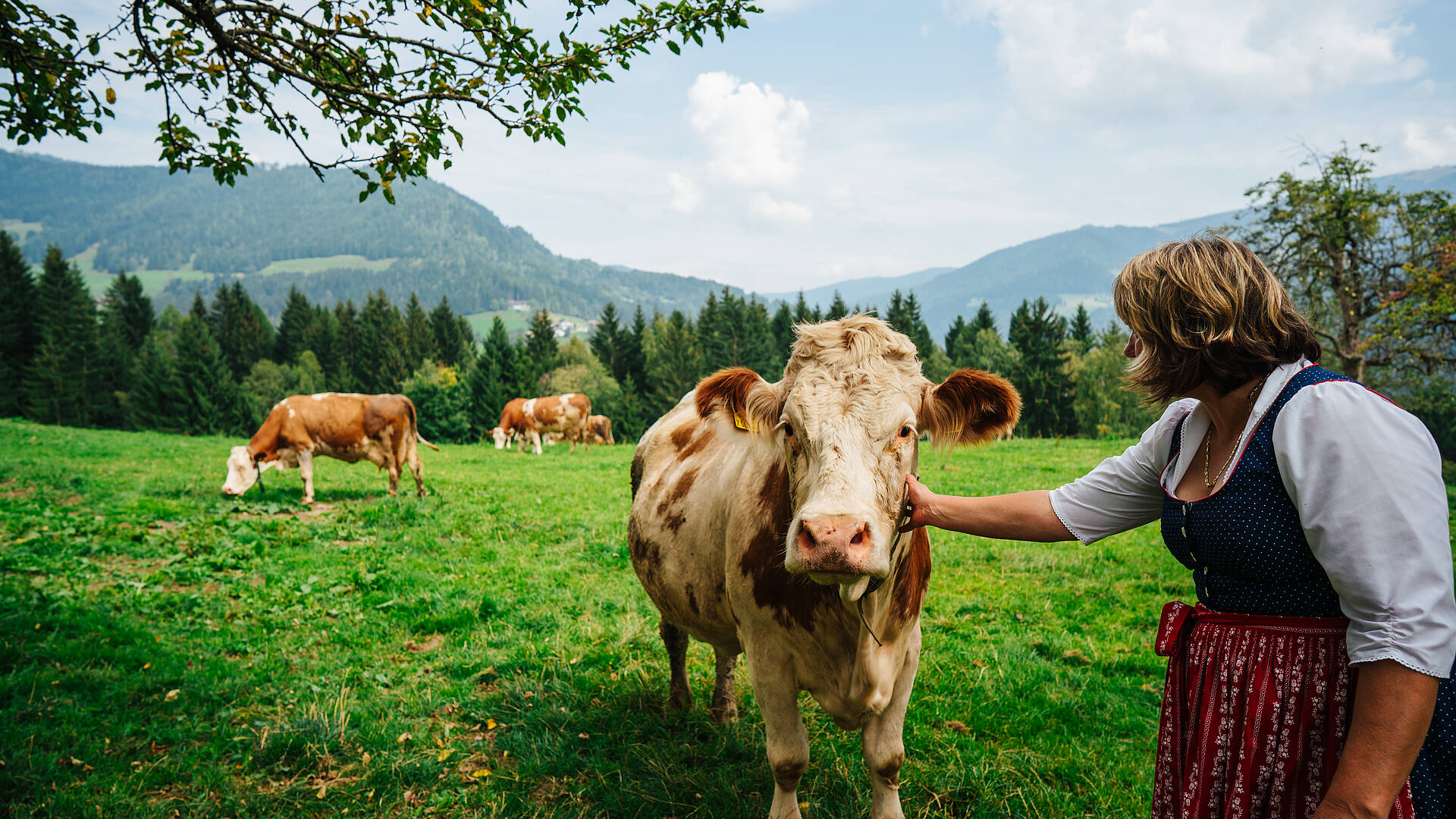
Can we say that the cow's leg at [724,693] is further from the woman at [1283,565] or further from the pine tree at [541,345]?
the pine tree at [541,345]

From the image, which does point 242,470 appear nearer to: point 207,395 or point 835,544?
point 835,544

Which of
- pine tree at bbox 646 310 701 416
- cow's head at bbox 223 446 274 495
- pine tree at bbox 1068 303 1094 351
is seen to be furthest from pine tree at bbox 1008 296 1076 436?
cow's head at bbox 223 446 274 495

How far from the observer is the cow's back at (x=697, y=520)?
3.48 metres

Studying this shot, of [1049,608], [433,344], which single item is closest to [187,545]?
[1049,608]

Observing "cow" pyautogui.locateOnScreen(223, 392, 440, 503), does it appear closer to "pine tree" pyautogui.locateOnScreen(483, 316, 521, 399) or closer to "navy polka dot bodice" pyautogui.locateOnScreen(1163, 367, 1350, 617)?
"navy polka dot bodice" pyautogui.locateOnScreen(1163, 367, 1350, 617)

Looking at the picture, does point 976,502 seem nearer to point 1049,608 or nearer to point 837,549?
point 837,549

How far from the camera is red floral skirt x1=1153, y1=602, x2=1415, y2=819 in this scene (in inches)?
64.8

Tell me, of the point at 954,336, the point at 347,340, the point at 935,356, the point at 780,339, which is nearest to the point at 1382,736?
the point at 935,356

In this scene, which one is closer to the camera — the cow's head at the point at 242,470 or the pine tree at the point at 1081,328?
the cow's head at the point at 242,470

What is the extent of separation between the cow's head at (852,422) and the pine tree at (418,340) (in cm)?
7049

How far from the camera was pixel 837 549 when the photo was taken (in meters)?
2.01

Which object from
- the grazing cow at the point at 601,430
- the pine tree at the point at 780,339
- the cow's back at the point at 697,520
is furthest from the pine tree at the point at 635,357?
the cow's back at the point at 697,520

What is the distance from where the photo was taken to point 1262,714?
1730 millimetres

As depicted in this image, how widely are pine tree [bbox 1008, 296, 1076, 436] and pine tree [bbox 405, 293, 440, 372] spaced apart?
52.8 meters
